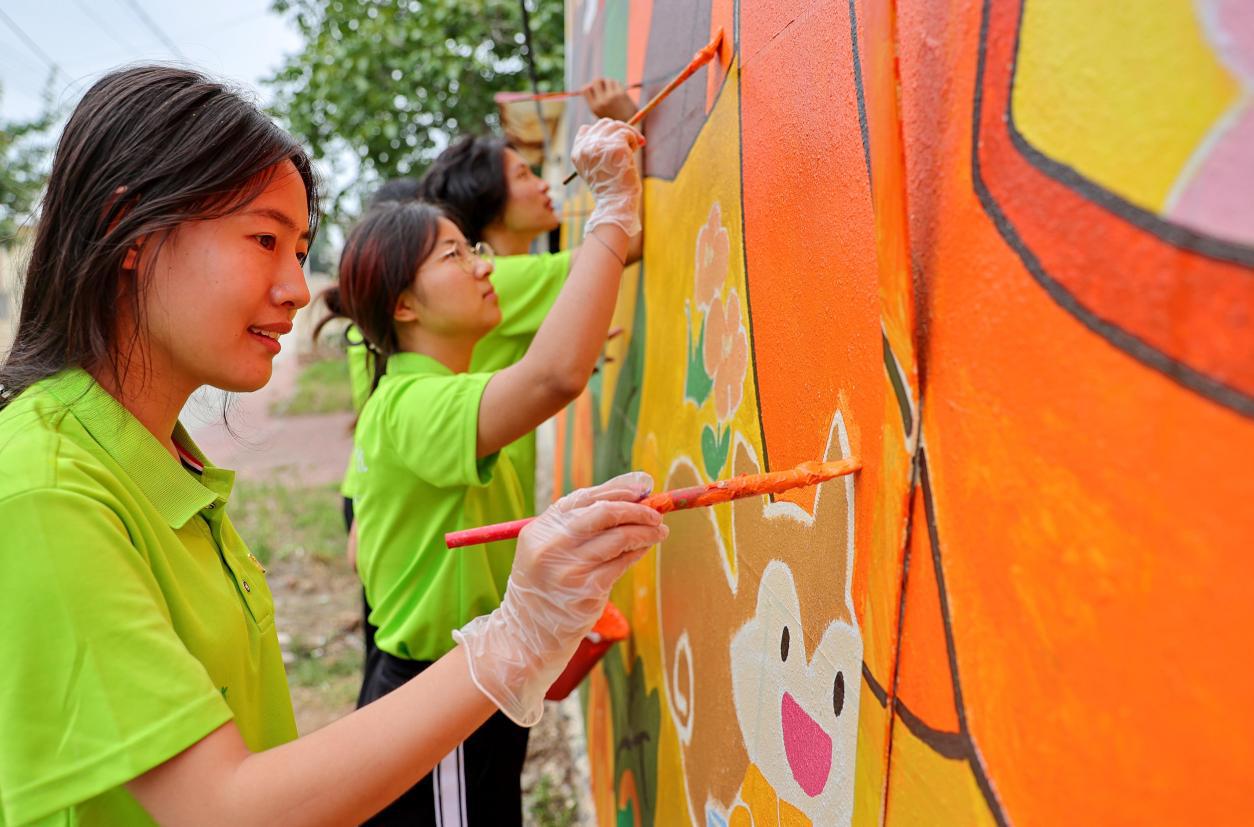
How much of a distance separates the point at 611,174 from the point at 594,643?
111cm

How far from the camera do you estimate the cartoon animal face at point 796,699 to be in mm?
995

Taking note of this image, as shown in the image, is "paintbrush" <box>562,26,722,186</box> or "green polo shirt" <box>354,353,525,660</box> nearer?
"paintbrush" <box>562,26,722,186</box>

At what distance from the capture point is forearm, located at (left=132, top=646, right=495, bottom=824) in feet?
2.97

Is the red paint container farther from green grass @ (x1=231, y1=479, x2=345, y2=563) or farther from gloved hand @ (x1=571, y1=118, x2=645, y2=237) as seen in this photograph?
green grass @ (x1=231, y1=479, x2=345, y2=563)

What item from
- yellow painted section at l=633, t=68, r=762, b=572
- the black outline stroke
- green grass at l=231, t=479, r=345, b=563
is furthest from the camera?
green grass at l=231, t=479, r=345, b=563

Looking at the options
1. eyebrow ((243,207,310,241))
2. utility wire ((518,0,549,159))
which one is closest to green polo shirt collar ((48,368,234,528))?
eyebrow ((243,207,310,241))

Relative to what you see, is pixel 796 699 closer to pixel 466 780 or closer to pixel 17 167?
pixel 466 780

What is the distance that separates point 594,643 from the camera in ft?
7.48

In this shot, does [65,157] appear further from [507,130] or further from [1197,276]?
[507,130]

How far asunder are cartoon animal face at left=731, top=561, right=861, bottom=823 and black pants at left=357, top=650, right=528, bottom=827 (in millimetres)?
824

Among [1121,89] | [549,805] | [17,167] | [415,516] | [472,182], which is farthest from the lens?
[17,167]

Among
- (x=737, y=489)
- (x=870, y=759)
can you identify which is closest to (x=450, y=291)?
(x=737, y=489)

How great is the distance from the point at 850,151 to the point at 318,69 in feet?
24.9

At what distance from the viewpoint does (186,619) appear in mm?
1073
